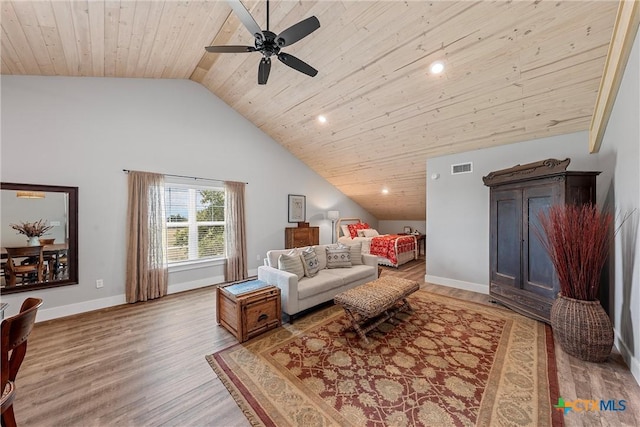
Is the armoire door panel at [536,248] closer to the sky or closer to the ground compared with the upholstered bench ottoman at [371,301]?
closer to the sky

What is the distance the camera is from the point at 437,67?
2.75 meters

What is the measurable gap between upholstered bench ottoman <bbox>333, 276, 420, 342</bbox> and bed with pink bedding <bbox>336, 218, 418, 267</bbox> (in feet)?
7.65

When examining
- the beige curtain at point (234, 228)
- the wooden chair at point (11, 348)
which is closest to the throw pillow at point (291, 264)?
the beige curtain at point (234, 228)

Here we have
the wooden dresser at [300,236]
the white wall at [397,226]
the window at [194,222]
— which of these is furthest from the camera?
the white wall at [397,226]

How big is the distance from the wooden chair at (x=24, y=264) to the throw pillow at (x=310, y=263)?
3304mm

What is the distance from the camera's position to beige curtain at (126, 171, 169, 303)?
3.60m

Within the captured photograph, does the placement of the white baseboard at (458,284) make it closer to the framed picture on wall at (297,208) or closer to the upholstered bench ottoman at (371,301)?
the upholstered bench ottoman at (371,301)

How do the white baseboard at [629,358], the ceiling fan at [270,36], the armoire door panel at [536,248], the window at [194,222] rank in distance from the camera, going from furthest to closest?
the window at [194,222]
the armoire door panel at [536,248]
the white baseboard at [629,358]
the ceiling fan at [270,36]

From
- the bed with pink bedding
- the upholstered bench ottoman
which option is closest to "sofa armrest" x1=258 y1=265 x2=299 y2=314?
the upholstered bench ottoman

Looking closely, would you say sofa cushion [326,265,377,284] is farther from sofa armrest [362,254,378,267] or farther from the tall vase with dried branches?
the tall vase with dried branches

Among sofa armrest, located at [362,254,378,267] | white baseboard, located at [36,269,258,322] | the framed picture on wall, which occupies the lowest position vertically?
white baseboard, located at [36,269,258,322]

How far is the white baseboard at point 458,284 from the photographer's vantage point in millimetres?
3967

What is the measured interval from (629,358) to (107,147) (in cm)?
619

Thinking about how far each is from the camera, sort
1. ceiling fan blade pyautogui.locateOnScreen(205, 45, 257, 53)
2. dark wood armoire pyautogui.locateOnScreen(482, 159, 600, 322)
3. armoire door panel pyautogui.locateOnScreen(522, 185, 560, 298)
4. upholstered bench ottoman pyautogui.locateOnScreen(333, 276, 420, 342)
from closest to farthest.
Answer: ceiling fan blade pyautogui.locateOnScreen(205, 45, 257, 53) < upholstered bench ottoman pyautogui.locateOnScreen(333, 276, 420, 342) < dark wood armoire pyautogui.locateOnScreen(482, 159, 600, 322) < armoire door panel pyautogui.locateOnScreen(522, 185, 560, 298)
